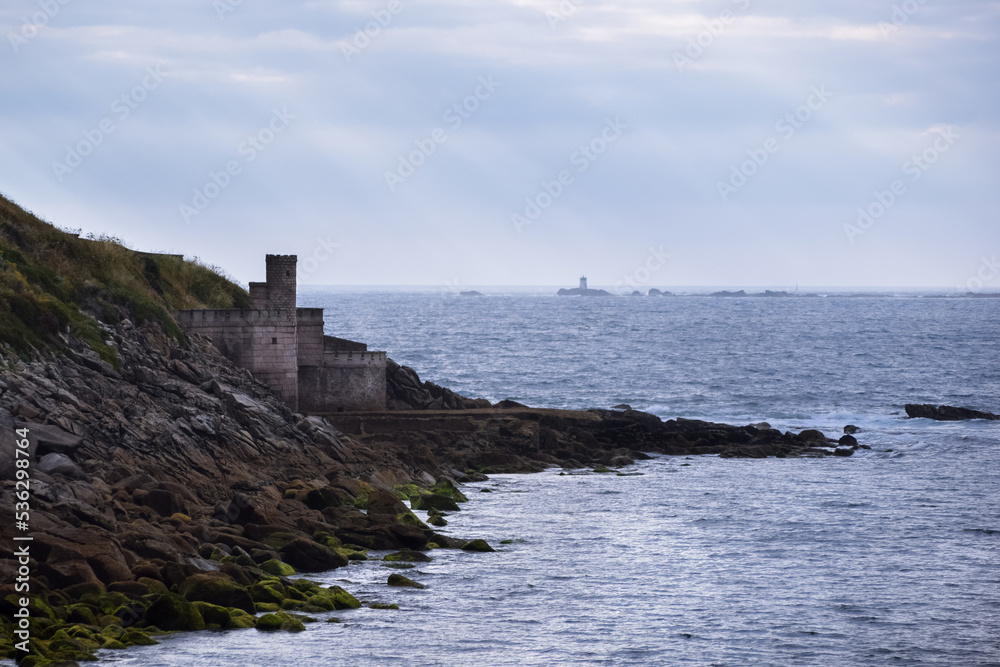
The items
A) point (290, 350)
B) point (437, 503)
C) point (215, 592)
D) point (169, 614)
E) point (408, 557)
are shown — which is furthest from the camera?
point (290, 350)

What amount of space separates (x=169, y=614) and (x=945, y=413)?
145 ft

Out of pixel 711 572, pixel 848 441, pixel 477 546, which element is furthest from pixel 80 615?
pixel 848 441

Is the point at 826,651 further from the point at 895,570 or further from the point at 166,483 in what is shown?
the point at 166,483

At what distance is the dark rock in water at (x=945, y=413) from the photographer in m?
55.1

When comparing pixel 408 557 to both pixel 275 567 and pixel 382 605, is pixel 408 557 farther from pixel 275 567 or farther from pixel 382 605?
pixel 382 605

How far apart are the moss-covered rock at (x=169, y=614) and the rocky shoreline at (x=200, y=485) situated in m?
0.02

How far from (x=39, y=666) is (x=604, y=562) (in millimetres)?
12718

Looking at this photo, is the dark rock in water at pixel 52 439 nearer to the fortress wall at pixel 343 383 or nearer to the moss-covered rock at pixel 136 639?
the moss-covered rock at pixel 136 639

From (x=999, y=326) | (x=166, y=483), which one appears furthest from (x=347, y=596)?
(x=999, y=326)

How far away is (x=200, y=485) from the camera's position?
2684cm

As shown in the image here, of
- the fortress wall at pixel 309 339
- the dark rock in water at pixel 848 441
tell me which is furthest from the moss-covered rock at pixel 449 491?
the dark rock in water at pixel 848 441

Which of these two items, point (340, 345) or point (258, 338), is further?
point (340, 345)

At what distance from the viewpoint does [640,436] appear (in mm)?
45594

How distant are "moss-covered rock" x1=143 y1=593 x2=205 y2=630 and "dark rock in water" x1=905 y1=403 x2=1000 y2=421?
1700 inches
